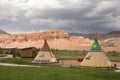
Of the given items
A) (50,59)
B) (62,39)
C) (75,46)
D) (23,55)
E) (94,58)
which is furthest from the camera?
(62,39)

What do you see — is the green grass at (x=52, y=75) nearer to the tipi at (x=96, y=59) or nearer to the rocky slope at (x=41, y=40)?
the tipi at (x=96, y=59)

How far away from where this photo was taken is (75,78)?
20266 mm

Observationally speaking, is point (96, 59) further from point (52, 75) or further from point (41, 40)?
point (41, 40)

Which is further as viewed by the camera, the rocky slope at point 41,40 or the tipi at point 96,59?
the rocky slope at point 41,40

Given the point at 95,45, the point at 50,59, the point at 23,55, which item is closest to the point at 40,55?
the point at 50,59

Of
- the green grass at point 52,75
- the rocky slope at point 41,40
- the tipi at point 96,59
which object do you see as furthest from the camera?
the rocky slope at point 41,40

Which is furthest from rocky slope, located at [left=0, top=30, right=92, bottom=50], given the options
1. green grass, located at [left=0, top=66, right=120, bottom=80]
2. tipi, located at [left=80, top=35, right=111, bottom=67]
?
green grass, located at [left=0, top=66, right=120, bottom=80]

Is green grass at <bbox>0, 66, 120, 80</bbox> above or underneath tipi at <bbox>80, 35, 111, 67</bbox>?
underneath

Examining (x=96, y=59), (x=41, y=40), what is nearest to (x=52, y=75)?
(x=96, y=59)

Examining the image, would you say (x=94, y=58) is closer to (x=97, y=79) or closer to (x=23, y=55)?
(x=97, y=79)

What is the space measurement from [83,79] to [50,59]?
784 inches

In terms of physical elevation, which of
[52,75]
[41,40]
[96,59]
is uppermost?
[41,40]

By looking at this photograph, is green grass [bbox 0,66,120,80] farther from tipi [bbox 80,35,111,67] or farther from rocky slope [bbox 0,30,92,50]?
rocky slope [bbox 0,30,92,50]

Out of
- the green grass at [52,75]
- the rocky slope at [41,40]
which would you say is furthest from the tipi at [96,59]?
the rocky slope at [41,40]
